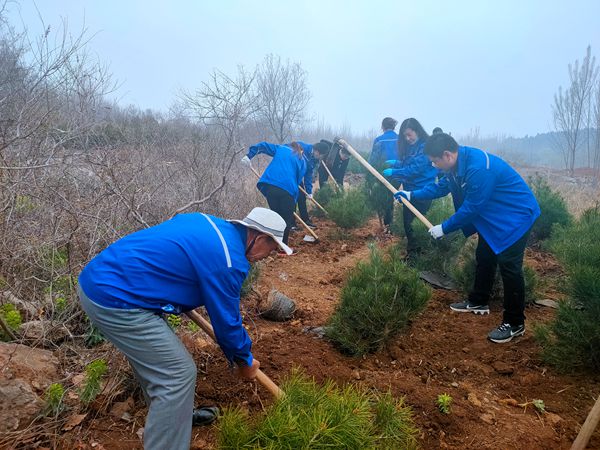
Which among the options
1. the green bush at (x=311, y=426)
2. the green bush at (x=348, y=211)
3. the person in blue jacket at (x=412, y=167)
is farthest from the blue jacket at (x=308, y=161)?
the green bush at (x=311, y=426)

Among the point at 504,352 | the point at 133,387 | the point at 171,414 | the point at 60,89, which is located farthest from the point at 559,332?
the point at 60,89

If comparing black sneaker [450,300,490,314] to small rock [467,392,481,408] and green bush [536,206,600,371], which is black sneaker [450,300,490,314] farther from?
small rock [467,392,481,408]

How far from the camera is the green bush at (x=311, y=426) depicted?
1.70 metres

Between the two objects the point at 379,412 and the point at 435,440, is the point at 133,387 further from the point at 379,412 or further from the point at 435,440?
the point at 435,440

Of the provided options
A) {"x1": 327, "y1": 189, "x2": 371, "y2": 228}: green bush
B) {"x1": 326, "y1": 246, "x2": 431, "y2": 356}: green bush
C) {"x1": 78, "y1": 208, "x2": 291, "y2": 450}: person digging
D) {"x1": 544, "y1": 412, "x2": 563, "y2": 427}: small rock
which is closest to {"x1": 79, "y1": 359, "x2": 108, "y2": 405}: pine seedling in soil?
{"x1": 78, "y1": 208, "x2": 291, "y2": 450}: person digging

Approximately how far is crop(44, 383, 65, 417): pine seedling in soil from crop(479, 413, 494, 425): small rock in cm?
243

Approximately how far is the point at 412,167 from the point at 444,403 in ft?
→ 11.6

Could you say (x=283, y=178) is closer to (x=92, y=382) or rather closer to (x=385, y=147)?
(x=385, y=147)

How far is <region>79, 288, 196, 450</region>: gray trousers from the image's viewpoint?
74.1 inches

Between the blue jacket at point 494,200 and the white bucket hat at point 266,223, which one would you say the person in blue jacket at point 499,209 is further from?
the white bucket hat at point 266,223

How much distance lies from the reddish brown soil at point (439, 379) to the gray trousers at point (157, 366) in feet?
1.75

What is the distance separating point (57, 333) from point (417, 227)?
13.9 feet

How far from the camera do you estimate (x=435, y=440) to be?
2.42 m

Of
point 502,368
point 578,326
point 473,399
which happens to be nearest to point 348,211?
point 502,368
